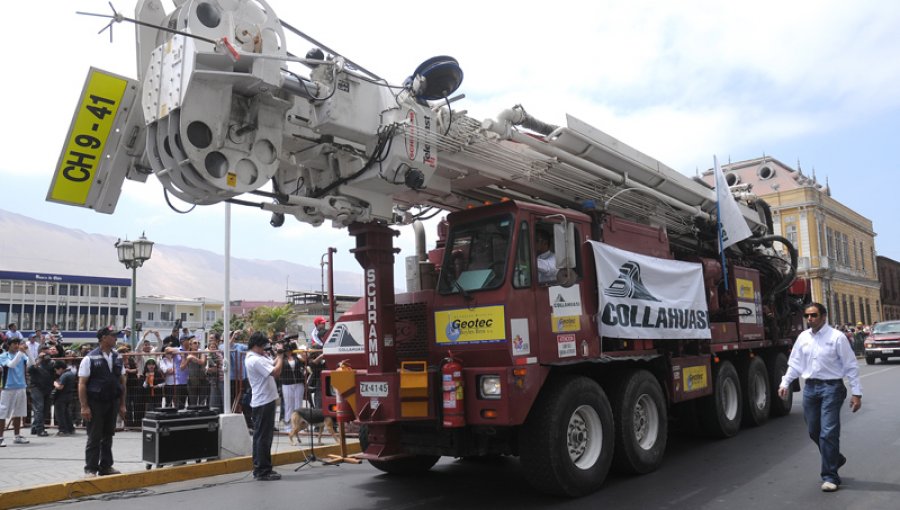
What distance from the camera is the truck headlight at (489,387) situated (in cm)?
616

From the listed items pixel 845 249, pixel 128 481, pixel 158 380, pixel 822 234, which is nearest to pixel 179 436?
pixel 128 481

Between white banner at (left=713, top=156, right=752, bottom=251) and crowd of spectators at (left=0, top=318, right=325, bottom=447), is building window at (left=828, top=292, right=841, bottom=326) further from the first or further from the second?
crowd of spectators at (left=0, top=318, right=325, bottom=447)

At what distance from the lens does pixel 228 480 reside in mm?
8398

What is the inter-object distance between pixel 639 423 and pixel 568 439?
159 centimetres

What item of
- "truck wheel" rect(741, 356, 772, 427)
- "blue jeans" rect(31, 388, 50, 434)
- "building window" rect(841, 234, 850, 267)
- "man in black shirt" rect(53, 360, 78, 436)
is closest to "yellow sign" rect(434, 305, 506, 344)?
"truck wheel" rect(741, 356, 772, 427)

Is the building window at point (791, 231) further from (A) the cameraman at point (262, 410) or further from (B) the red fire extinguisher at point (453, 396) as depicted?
(B) the red fire extinguisher at point (453, 396)

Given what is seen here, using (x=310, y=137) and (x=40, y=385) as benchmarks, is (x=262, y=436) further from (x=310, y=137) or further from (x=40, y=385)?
(x=40, y=385)

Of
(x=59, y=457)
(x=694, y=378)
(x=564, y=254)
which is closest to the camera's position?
(x=564, y=254)

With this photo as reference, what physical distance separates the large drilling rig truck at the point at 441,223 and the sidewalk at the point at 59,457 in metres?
3.29

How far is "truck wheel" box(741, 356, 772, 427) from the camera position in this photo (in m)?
10.8

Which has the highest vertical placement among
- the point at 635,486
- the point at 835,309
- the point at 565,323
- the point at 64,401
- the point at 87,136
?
the point at 87,136

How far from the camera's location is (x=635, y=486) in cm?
699

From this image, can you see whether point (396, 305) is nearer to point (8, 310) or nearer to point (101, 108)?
point (101, 108)

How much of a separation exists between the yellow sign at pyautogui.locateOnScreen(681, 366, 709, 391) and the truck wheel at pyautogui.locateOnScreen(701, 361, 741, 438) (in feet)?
2.08
